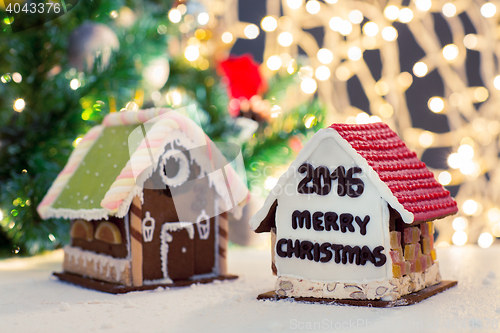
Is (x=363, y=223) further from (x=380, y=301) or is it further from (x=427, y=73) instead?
(x=427, y=73)

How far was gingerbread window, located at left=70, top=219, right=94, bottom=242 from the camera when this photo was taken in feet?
5.53

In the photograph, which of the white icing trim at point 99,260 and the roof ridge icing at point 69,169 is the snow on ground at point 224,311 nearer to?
the white icing trim at point 99,260

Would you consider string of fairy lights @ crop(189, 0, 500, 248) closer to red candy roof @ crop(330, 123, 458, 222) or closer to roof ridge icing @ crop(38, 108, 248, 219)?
roof ridge icing @ crop(38, 108, 248, 219)

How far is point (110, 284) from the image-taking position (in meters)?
1.53

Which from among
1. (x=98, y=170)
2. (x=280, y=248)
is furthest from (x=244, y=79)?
(x=280, y=248)

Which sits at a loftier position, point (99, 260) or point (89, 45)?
point (89, 45)

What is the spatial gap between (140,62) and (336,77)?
3.93 ft

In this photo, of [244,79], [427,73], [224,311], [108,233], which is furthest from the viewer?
[427,73]

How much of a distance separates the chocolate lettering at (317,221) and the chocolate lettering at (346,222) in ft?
0.16

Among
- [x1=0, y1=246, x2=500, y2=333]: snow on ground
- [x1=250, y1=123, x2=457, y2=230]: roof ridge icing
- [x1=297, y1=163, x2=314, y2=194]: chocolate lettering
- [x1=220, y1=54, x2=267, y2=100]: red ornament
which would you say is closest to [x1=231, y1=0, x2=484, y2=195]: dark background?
[x1=220, y1=54, x2=267, y2=100]: red ornament

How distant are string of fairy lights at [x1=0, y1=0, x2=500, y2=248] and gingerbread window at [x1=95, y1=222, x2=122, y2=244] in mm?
1132

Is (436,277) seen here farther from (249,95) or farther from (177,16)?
(177,16)

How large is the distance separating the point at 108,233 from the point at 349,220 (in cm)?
73

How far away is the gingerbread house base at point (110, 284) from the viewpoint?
1.48 m
